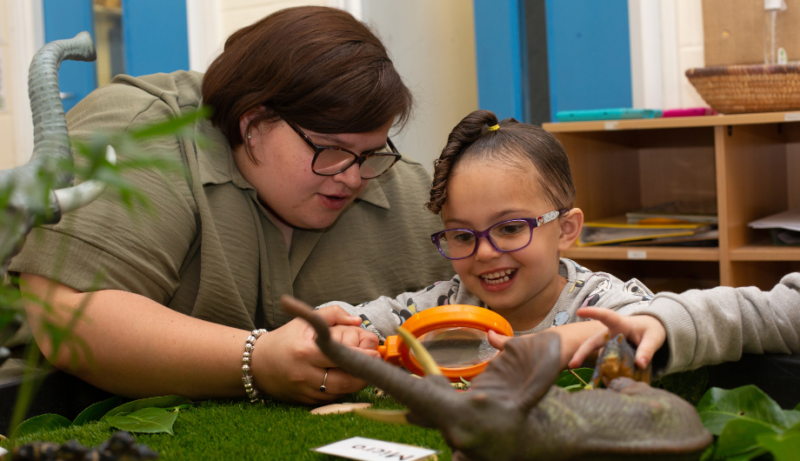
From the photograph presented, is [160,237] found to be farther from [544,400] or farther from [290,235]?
[544,400]

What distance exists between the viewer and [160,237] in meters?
1.12

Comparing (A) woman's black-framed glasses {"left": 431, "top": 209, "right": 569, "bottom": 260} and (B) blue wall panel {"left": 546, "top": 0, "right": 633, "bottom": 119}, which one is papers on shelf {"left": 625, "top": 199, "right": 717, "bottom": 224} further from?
(A) woman's black-framed glasses {"left": 431, "top": 209, "right": 569, "bottom": 260}

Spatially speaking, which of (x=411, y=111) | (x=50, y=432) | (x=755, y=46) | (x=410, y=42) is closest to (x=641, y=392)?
(x=50, y=432)

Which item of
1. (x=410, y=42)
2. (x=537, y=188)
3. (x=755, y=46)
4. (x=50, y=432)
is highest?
(x=410, y=42)

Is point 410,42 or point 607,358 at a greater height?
point 410,42

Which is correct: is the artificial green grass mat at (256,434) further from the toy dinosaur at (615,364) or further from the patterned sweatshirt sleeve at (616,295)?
the patterned sweatshirt sleeve at (616,295)

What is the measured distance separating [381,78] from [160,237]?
49 centimetres

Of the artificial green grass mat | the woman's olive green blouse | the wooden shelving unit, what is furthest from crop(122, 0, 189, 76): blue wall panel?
the artificial green grass mat

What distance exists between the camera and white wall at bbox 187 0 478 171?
9.35 feet

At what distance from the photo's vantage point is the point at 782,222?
6.50 ft

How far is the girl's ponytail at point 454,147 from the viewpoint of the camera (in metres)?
1.29

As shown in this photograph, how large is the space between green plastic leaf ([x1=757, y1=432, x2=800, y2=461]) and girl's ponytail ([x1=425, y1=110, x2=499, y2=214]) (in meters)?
0.85

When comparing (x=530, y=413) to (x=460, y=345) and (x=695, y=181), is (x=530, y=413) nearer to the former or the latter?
(x=460, y=345)

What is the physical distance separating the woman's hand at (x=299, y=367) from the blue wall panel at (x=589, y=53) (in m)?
2.01
